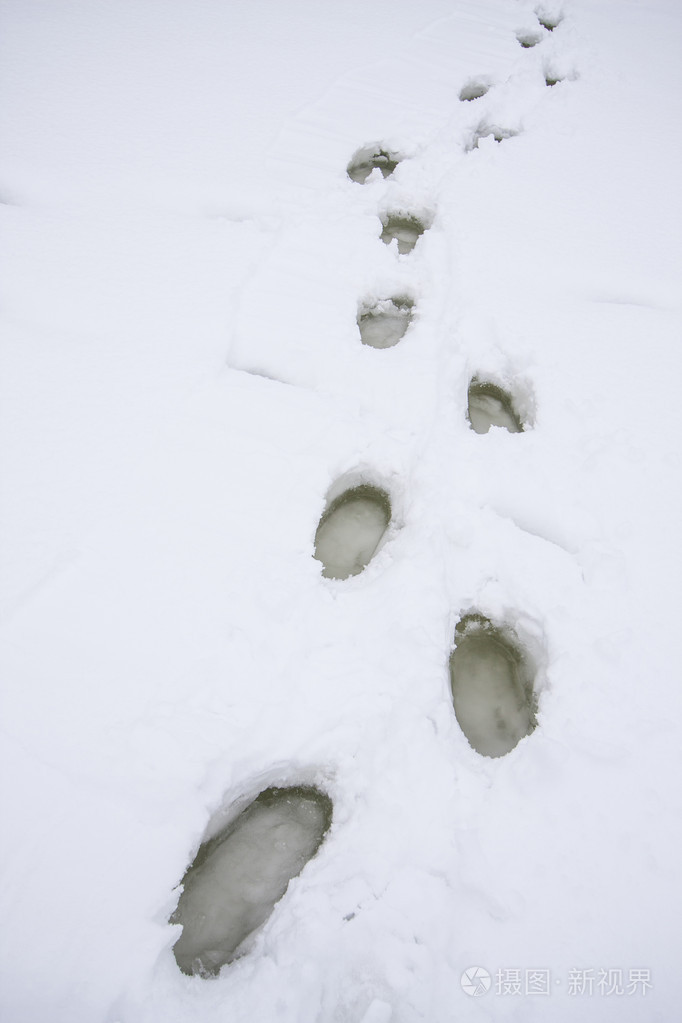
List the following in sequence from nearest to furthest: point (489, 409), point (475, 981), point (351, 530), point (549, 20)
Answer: point (475, 981)
point (351, 530)
point (489, 409)
point (549, 20)

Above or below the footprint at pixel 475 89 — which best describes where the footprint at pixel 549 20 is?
above

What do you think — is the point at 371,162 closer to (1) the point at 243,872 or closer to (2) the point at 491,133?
(2) the point at 491,133

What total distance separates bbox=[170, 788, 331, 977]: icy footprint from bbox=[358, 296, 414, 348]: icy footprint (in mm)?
1923

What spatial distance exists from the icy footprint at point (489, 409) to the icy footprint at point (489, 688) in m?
0.90

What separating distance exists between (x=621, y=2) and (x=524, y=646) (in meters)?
6.92

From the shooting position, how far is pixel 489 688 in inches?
65.9

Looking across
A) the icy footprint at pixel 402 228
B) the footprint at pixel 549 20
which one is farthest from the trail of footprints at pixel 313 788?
the footprint at pixel 549 20

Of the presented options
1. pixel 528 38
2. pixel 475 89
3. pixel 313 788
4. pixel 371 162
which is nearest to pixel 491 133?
pixel 475 89

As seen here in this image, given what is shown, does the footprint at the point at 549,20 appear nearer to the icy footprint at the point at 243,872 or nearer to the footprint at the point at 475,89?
the footprint at the point at 475,89

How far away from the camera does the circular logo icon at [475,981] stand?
3.81ft

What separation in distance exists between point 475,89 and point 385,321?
281 centimetres

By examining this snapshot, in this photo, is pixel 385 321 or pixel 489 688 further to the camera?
pixel 385 321
